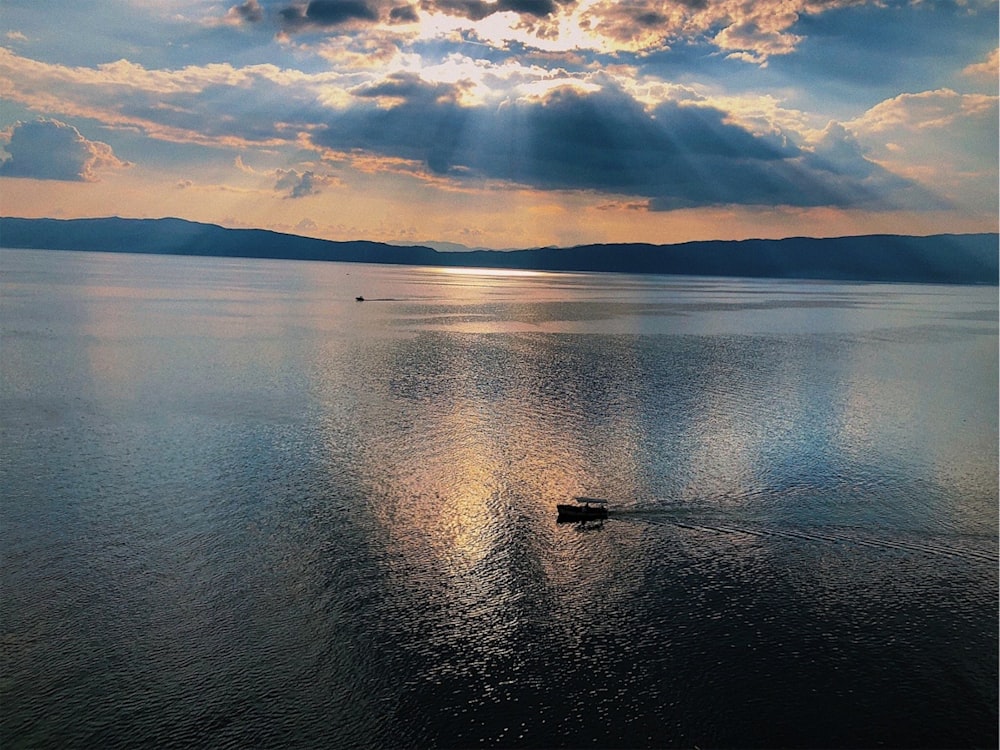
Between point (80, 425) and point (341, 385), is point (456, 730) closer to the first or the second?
point (80, 425)

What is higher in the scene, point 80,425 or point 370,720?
point 80,425

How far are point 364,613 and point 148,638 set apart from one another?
6.89 m

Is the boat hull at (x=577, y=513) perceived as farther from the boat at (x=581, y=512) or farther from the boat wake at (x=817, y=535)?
the boat wake at (x=817, y=535)

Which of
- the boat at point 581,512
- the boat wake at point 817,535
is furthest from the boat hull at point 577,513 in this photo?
the boat wake at point 817,535

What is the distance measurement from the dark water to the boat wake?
0.18 meters

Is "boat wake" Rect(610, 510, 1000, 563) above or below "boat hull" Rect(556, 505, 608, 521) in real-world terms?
below

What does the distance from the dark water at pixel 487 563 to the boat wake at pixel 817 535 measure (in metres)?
0.18

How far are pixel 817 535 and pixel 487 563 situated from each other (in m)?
15.3

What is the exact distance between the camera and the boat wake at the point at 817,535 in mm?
29984

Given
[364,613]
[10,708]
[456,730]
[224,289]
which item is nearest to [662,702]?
[456,730]

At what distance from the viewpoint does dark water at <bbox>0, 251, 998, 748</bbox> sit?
784 inches

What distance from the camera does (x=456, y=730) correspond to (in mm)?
19141

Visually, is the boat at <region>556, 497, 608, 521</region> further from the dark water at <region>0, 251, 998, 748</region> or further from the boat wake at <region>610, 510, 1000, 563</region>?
the boat wake at <region>610, 510, 1000, 563</region>

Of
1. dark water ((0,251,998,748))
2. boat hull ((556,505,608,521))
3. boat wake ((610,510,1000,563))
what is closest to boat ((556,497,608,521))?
boat hull ((556,505,608,521))
